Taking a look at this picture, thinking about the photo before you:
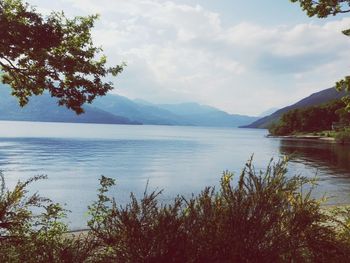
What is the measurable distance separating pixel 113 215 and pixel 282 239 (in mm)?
3294

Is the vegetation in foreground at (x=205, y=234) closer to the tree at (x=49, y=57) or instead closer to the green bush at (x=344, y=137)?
the tree at (x=49, y=57)

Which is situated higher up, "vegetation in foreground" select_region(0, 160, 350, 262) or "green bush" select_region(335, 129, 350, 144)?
"vegetation in foreground" select_region(0, 160, 350, 262)

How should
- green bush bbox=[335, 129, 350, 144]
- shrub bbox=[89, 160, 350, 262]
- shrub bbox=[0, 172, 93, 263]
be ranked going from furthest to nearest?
green bush bbox=[335, 129, 350, 144] < shrub bbox=[0, 172, 93, 263] < shrub bbox=[89, 160, 350, 262]

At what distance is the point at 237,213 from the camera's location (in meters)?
7.58

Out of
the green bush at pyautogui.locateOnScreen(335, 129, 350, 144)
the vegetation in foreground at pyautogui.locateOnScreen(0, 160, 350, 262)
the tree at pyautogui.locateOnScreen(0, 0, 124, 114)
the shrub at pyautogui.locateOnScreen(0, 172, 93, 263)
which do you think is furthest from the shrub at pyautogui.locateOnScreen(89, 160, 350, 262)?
the green bush at pyautogui.locateOnScreen(335, 129, 350, 144)

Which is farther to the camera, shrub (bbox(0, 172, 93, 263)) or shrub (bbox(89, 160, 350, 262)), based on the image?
shrub (bbox(0, 172, 93, 263))

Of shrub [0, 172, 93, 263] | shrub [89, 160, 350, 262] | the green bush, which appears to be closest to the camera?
shrub [89, 160, 350, 262]

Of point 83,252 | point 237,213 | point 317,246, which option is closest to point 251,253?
point 237,213

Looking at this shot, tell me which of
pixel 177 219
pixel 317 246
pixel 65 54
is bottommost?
pixel 317 246

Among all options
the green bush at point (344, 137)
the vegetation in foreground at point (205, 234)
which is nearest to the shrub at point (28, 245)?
the vegetation in foreground at point (205, 234)

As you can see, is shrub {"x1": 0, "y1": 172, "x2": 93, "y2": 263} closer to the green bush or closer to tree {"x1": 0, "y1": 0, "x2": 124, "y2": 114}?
tree {"x1": 0, "y1": 0, "x2": 124, "y2": 114}

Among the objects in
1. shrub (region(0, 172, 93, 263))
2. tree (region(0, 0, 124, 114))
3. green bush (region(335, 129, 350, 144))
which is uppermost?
tree (region(0, 0, 124, 114))

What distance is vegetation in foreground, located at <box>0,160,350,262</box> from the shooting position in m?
7.00

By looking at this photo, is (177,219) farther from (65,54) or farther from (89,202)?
(89,202)
